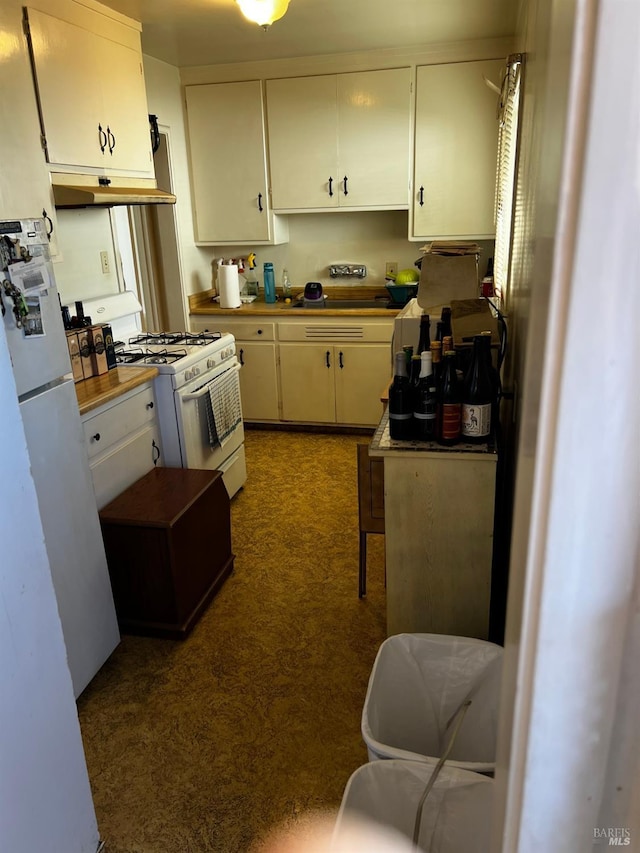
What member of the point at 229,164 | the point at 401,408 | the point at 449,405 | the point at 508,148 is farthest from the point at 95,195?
the point at 229,164

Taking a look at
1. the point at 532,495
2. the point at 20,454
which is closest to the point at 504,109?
the point at 20,454

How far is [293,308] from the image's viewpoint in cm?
434

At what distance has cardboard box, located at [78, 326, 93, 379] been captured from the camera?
2613mm

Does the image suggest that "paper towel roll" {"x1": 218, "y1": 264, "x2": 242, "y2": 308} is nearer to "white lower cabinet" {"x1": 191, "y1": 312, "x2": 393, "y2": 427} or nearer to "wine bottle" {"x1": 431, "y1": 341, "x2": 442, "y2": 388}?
"white lower cabinet" {"x1": 191, "y1": 312, "x2": 393, "y2": 427}

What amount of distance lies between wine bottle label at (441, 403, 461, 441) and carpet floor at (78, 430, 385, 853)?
904 millimetres

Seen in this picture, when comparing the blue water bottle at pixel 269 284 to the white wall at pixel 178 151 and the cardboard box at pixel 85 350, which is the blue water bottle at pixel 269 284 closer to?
the white wall at pixel 178 151

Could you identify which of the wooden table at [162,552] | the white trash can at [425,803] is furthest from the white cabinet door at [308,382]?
the white trash can at [425,803]

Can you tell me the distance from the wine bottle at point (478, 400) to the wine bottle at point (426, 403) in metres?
0.09

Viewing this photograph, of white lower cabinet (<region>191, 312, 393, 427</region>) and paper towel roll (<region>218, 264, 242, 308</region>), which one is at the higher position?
paper towel roll (<region>218, 264, 242, 308</region>)

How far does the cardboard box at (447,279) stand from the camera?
2.54 m

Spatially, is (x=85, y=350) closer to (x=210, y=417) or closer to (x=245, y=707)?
(x=210, y=417)

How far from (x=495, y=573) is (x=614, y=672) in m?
1.72

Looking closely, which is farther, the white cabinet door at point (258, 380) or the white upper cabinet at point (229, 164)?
the white cabinet door at point (258, 380)

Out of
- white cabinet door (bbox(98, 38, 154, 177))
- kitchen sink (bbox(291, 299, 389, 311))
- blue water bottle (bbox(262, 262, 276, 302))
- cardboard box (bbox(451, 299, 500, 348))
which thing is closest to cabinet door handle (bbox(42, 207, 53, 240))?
white cabinet door (bbox(98, 38, 154, 177))
